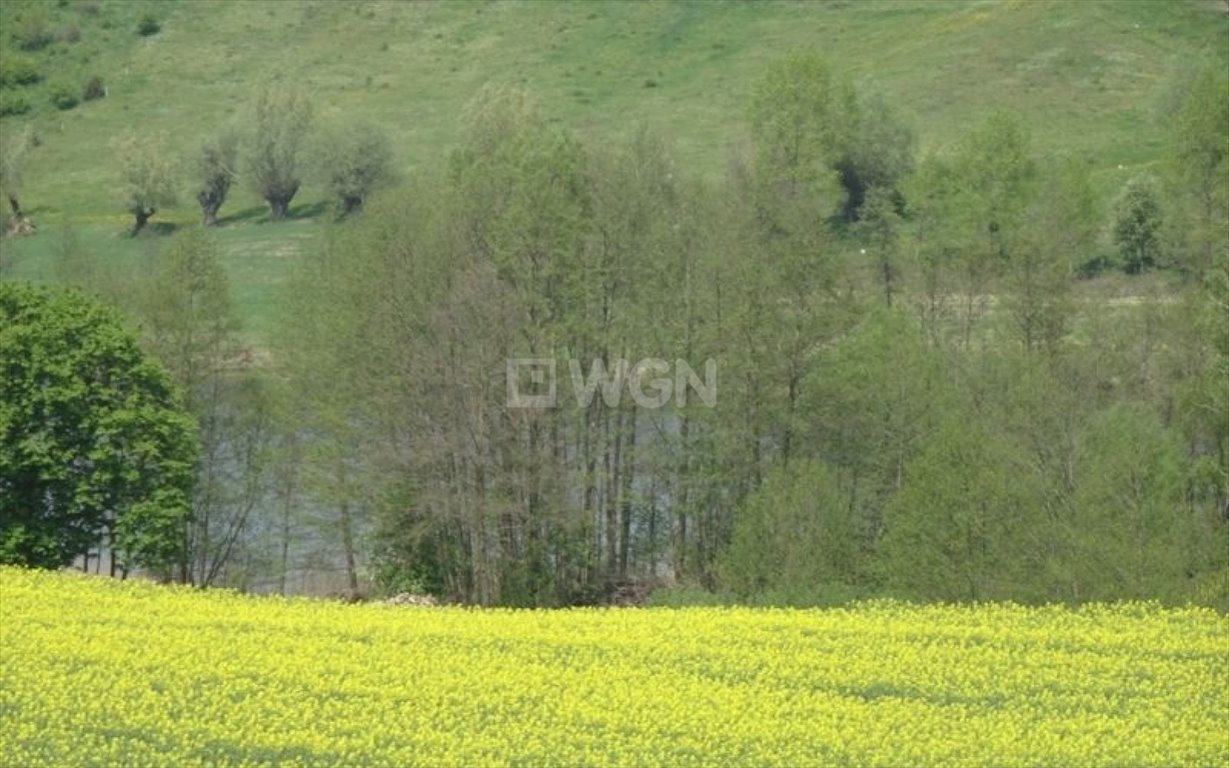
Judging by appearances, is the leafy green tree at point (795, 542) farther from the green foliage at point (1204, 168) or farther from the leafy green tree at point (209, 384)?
the green foliage at point (1204, 168)

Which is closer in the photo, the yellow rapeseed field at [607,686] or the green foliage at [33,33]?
the yellow rapeseed field at [607,686]

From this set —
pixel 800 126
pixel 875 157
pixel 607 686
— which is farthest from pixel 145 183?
pixel 607 686

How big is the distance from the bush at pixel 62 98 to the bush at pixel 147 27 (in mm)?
10945

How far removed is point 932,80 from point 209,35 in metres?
52.9

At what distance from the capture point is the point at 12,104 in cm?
11481

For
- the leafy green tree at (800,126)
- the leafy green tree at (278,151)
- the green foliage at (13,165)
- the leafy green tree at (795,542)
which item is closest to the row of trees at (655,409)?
the leafy green tree at (795,542)

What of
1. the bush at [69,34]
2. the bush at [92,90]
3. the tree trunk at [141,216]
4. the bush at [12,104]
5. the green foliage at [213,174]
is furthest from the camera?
the bush at [69,34]

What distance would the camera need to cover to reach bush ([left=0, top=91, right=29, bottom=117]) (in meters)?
114

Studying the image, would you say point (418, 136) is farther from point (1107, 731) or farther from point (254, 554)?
point (1107, 731)

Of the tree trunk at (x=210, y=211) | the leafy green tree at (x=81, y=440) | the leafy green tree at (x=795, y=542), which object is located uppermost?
the leafy green tree at (x=81, y=440)

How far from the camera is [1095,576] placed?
37.7 meters

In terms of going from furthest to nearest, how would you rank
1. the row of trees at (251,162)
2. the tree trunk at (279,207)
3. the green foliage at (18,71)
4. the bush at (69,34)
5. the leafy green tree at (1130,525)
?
the bush at (69,34) < the green foliage at (18,71) < the tree trunk at (279,207) < the row of trees at (251,162) < the leafy green tree at (1130,525)

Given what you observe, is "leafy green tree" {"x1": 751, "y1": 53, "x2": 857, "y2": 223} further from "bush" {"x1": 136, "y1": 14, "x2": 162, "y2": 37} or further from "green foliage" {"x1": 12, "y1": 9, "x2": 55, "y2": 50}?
"green foliage" {"x1": 12, "y1": 9, "x2": 55, "y2": 50}

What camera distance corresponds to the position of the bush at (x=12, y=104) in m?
114
